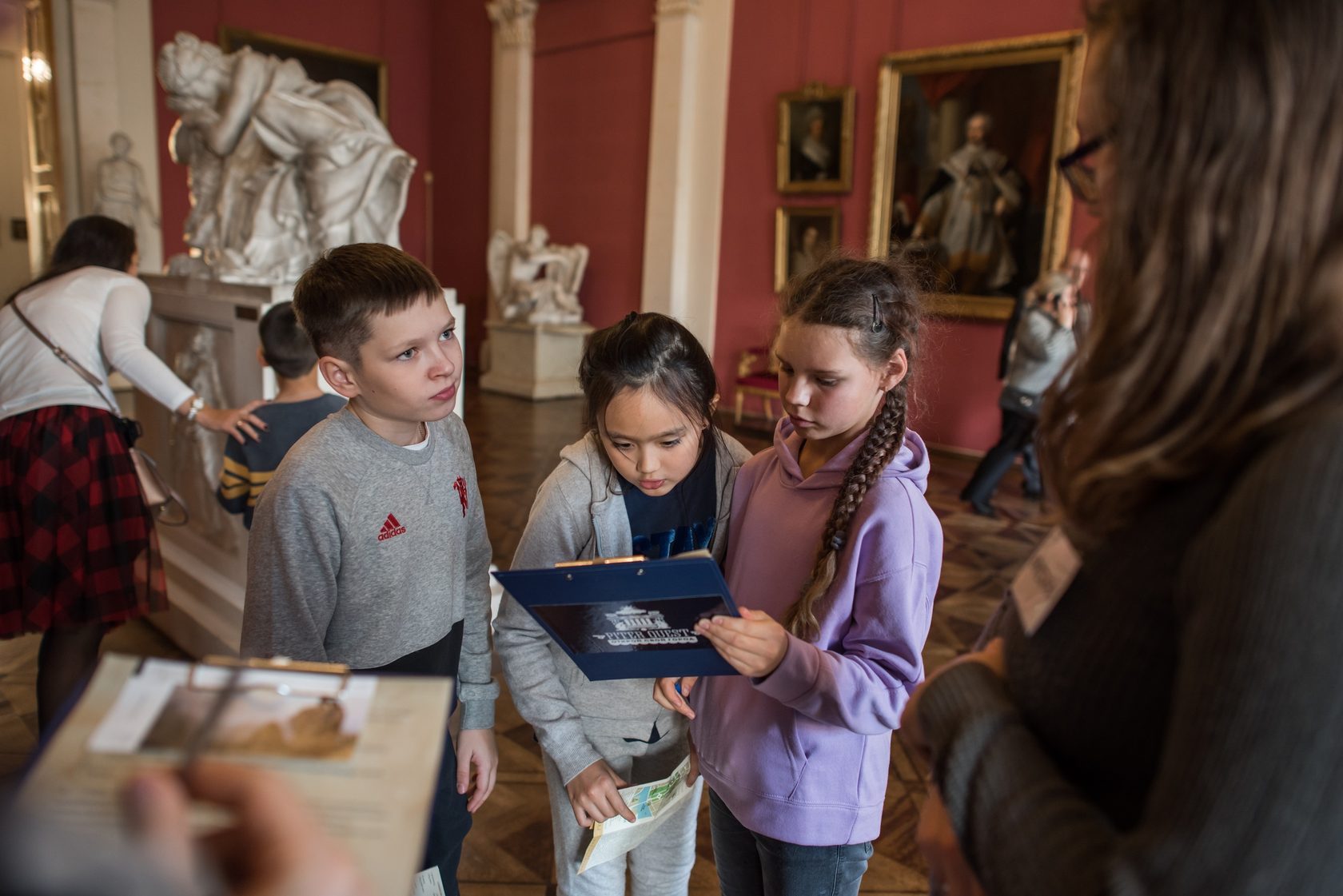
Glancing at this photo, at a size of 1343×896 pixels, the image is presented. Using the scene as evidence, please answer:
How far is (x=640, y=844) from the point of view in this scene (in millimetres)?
1714

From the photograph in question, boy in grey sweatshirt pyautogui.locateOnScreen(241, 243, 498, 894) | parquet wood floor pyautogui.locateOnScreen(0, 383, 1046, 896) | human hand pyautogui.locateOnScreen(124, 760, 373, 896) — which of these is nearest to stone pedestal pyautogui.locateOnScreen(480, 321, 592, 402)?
parquet wood floor pyautogui.locateOnScreen(0, 383, 1046, 896)

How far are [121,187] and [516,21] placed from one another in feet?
16.6

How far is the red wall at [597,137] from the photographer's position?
1014 cm

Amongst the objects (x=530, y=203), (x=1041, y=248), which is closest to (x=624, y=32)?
(x=530, y=203)

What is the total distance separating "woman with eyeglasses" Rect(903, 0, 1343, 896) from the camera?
536mm

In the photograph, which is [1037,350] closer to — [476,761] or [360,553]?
[476,761]

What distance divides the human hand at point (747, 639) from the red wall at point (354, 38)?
10.9 metres

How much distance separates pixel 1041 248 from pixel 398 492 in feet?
23.1

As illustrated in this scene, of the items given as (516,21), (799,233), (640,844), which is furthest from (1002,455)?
(516,21)

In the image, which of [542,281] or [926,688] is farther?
[542,281]

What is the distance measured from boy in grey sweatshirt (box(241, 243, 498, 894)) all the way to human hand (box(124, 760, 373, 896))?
1.00m

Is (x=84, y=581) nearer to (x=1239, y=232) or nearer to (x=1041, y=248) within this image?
(x=1239, y=232)

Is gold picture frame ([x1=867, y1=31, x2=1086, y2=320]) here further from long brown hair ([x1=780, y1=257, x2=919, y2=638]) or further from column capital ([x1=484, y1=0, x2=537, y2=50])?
long brown hair ([x1=780, y1=257, x2=919, y2=638])

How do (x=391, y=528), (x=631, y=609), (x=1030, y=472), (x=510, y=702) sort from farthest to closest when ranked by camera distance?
1. (x=1030, y=472)
2. (x=510, y=702)
3. (x=391, y=528)
4. (x=631, y=609)
